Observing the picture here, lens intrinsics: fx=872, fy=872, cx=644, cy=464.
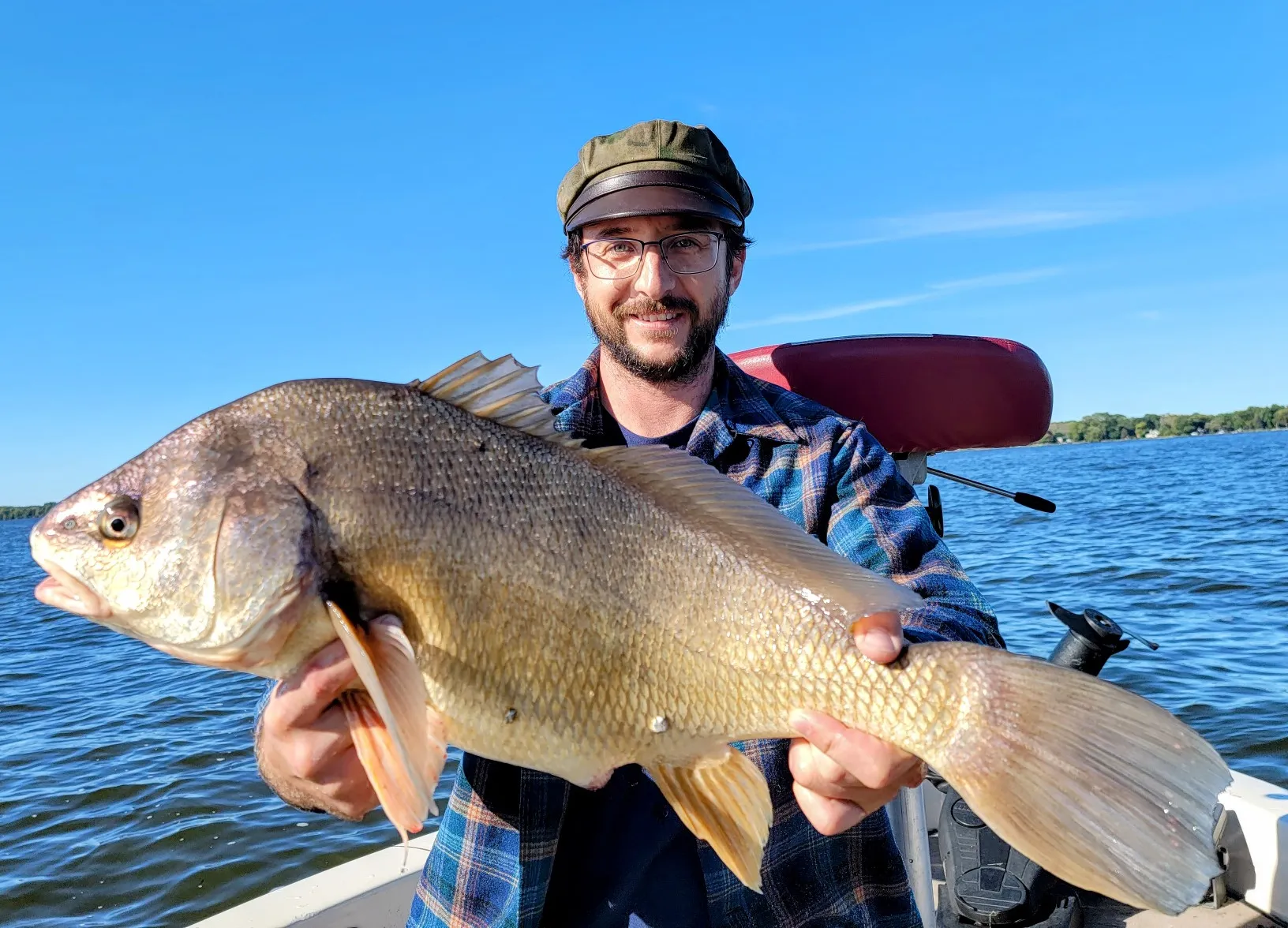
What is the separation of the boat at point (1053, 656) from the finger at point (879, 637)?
1624mm

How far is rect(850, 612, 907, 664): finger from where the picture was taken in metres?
1.79

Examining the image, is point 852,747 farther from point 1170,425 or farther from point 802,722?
point 1170,425

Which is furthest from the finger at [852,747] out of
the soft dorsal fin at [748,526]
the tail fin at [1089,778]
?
the soft dorsal fin at [748,526]

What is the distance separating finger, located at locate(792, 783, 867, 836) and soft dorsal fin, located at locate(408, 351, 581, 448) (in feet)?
3.22

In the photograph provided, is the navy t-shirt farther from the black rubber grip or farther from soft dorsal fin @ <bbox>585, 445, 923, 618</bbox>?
the black rubber grip

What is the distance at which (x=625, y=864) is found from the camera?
7.86 ft

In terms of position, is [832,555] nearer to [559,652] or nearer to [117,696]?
[559,652]

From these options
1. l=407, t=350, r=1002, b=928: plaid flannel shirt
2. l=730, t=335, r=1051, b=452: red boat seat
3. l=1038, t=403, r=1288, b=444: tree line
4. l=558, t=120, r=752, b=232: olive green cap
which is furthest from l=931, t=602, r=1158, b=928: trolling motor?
l=1038, t=403, r=1288, b=444: tree line

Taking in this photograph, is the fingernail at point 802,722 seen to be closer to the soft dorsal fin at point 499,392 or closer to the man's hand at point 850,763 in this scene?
the man's hand at point 850,763

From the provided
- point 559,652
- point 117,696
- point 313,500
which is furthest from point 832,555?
point 117,696

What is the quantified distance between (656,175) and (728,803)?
2.04 m

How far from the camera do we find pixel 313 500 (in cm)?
185

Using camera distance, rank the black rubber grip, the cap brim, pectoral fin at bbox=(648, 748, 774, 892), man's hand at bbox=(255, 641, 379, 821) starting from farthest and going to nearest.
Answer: the black rubber grip
the cap brim
pectoral fin at bbox=(648, 748, 774, 892)
man's hand at bbox=(255, 641, 379, 821)

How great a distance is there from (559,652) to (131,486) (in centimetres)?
100
